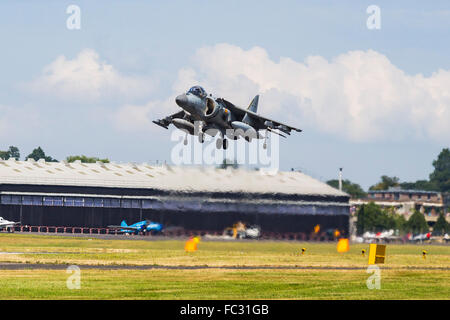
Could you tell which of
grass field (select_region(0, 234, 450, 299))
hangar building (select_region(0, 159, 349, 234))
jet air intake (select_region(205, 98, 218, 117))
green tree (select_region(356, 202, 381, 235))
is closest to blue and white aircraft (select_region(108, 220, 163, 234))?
hangar building (select_region(0, 159, 349, 234))

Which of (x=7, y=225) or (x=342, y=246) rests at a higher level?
(x=7, y=225)

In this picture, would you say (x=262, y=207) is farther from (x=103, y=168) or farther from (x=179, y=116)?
(x=103, y=168)

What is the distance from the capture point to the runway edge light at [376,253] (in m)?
54.1

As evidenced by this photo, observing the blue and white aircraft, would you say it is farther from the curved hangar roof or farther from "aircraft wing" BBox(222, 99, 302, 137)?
"aircraft wing" BBox(222, 99, 302, 137)

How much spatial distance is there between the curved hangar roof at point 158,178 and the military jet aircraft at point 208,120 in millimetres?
7177

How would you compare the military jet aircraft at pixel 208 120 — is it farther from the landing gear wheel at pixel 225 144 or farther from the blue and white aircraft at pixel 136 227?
the blue and white aircraft at pixel 136 227

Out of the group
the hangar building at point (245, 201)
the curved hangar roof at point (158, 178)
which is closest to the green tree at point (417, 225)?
the curved hangar roof at point (158, 178)

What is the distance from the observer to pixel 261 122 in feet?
187

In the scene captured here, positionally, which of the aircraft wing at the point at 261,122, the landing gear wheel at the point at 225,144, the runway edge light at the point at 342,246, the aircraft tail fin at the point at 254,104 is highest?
the aircraft tail fin at the point at 254,104

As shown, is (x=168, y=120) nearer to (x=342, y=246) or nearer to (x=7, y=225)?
(x=342, y=246)

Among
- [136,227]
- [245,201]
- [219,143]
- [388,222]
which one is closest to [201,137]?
[219,143]

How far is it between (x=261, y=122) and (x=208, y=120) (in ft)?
19.5

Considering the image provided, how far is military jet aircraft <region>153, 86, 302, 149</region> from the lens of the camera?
50566 millimetres
